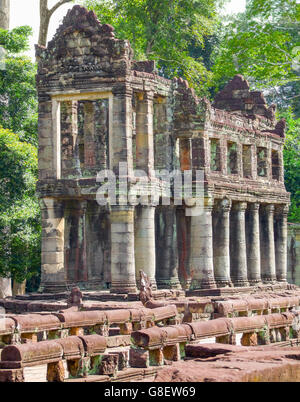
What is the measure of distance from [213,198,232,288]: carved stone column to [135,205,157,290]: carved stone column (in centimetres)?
470

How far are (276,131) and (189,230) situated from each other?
8403 mm

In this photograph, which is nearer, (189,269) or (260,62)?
(189,269)

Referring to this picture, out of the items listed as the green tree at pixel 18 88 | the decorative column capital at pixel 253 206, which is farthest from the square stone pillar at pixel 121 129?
the decorative column capital at pixel 253 206

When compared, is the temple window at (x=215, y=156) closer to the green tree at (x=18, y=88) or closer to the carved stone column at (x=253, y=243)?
the carved stone column at (x=253, y=243)

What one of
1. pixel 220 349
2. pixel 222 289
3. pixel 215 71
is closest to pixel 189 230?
pixel 222 289

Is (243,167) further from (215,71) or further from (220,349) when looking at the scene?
(220,349)

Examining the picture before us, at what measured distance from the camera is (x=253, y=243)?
37938 millimetres

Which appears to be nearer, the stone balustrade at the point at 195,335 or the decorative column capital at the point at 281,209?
the stone balustrade at the point at 195,335

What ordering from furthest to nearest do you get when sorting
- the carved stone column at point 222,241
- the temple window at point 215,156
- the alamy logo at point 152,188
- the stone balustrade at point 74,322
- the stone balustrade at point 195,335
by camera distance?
the temple window at point 215,156, the carved stone column at point 222,241, the alamy logo at point 152,188, the stone balustrade at point 74,322, the stone balustrade at point 195,335

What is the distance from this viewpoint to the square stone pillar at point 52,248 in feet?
102

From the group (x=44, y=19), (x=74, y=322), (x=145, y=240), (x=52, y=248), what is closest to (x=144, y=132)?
(x=145, y=240)

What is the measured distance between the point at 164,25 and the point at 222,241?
51.2ft

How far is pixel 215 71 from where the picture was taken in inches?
1913

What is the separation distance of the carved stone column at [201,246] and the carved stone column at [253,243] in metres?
4.82
